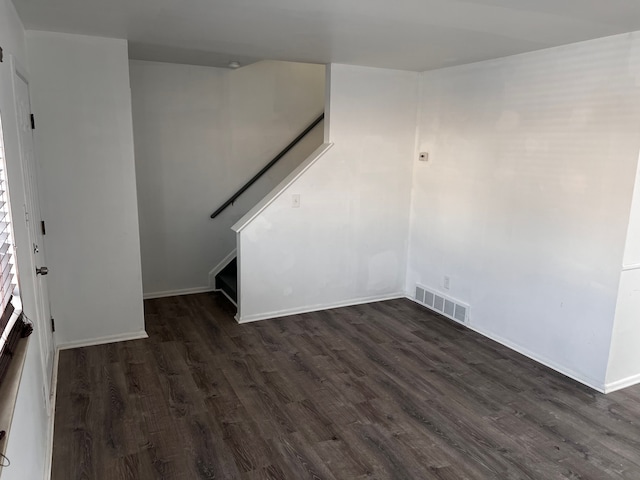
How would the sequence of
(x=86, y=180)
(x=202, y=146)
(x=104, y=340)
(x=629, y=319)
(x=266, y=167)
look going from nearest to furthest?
1. (x=629, y=319)
2. (x=86, y=180)
3. (x=104, y=340)
4. (x=202, y=146)
5. (x=266, y=167)

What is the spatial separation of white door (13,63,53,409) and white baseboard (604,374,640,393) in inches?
139

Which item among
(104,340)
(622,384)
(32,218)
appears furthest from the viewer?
(104,340)

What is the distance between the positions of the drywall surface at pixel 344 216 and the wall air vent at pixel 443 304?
0.39 m

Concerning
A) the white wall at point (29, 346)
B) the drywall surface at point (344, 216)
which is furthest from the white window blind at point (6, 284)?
the drywall surface at point (344, 216)

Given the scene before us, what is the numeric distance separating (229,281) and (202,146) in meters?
1.43

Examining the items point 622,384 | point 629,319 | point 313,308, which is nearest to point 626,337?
point 629,319

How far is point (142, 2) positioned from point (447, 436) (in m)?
2.94

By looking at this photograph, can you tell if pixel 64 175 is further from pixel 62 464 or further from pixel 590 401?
pixel 590 401

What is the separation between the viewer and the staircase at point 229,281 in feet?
15.0

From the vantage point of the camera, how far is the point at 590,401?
9.90 feet

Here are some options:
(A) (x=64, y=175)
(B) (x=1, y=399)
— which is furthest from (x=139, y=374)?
(B) (x=1, y=399)

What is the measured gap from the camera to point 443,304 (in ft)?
14.6

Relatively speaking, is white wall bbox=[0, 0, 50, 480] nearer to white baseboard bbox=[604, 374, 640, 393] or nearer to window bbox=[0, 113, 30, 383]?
window bbox=[0, 113, 30, 383]

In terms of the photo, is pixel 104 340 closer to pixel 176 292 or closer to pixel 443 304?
pixel 176 292
